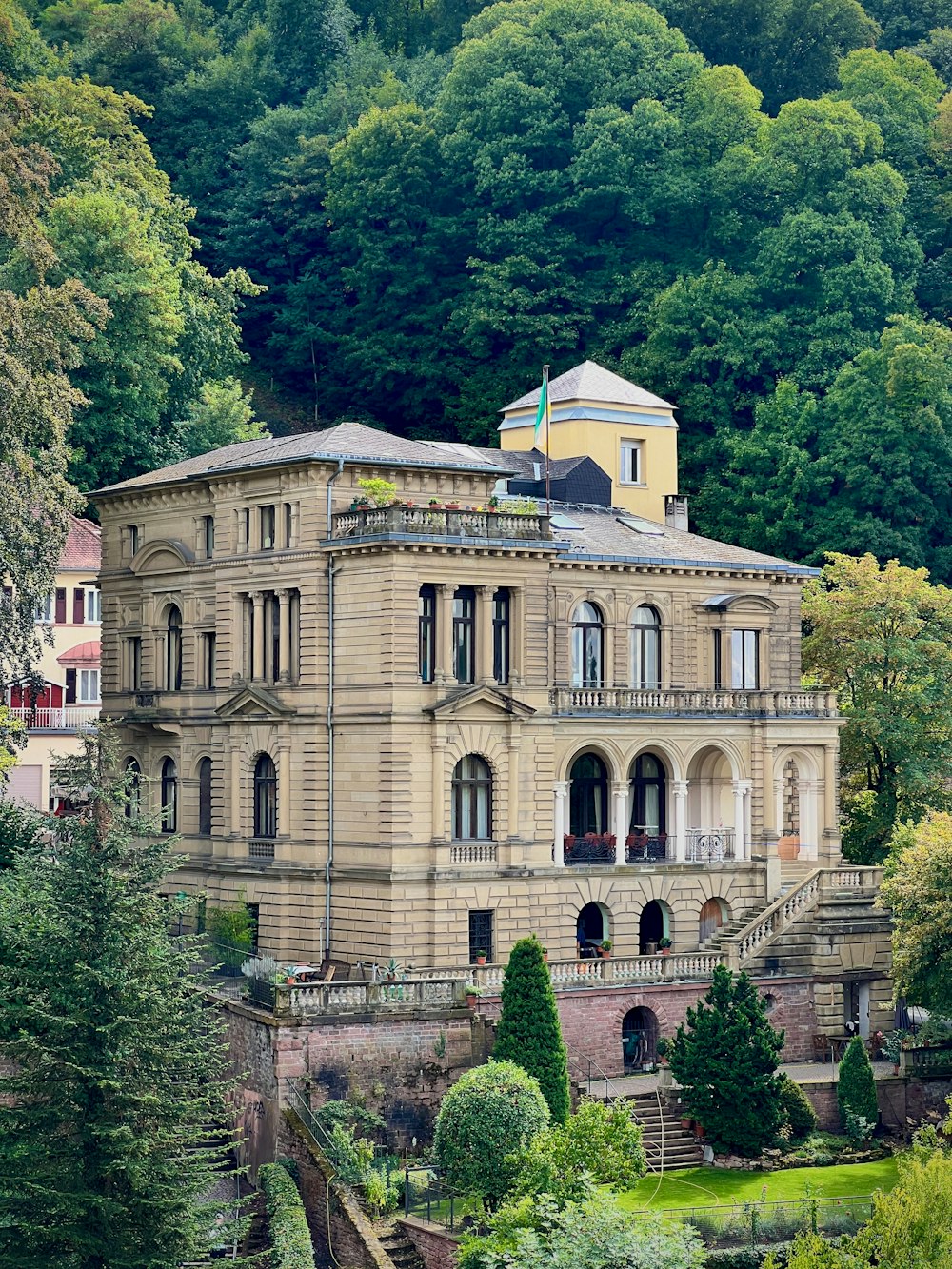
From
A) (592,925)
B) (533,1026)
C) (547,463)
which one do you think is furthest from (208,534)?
(533,1026)

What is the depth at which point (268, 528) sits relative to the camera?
227 feet

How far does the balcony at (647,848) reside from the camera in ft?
228

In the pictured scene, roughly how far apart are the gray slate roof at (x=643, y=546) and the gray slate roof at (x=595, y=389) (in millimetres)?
6600

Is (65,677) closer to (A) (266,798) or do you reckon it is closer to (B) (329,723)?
(A) (266,798)

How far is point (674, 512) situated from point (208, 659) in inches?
766

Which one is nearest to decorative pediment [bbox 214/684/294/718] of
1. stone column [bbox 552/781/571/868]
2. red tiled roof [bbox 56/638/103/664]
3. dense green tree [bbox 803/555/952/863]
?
stone column [bbox 552/781/571/868]

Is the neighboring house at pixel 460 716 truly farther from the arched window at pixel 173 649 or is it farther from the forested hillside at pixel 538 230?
the forested hillside at pixel 538 230

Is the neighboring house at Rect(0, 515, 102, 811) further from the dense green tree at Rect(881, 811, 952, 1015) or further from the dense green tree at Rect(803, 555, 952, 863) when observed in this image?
the dense green tree at Rect(881, 811, 952, 1015)

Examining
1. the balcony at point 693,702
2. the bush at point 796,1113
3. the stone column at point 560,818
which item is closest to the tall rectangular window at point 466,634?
the balcony at point 693,702

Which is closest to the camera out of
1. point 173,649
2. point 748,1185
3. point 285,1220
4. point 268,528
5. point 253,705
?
point 285,1220

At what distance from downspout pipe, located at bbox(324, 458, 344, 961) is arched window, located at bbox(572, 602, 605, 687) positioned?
8.78 m

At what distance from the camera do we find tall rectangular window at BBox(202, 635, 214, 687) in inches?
2854

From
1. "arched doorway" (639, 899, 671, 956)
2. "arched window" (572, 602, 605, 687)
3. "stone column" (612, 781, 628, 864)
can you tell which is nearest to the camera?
"stone column" (612, 781, 628, 864)

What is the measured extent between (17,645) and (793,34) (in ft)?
243
